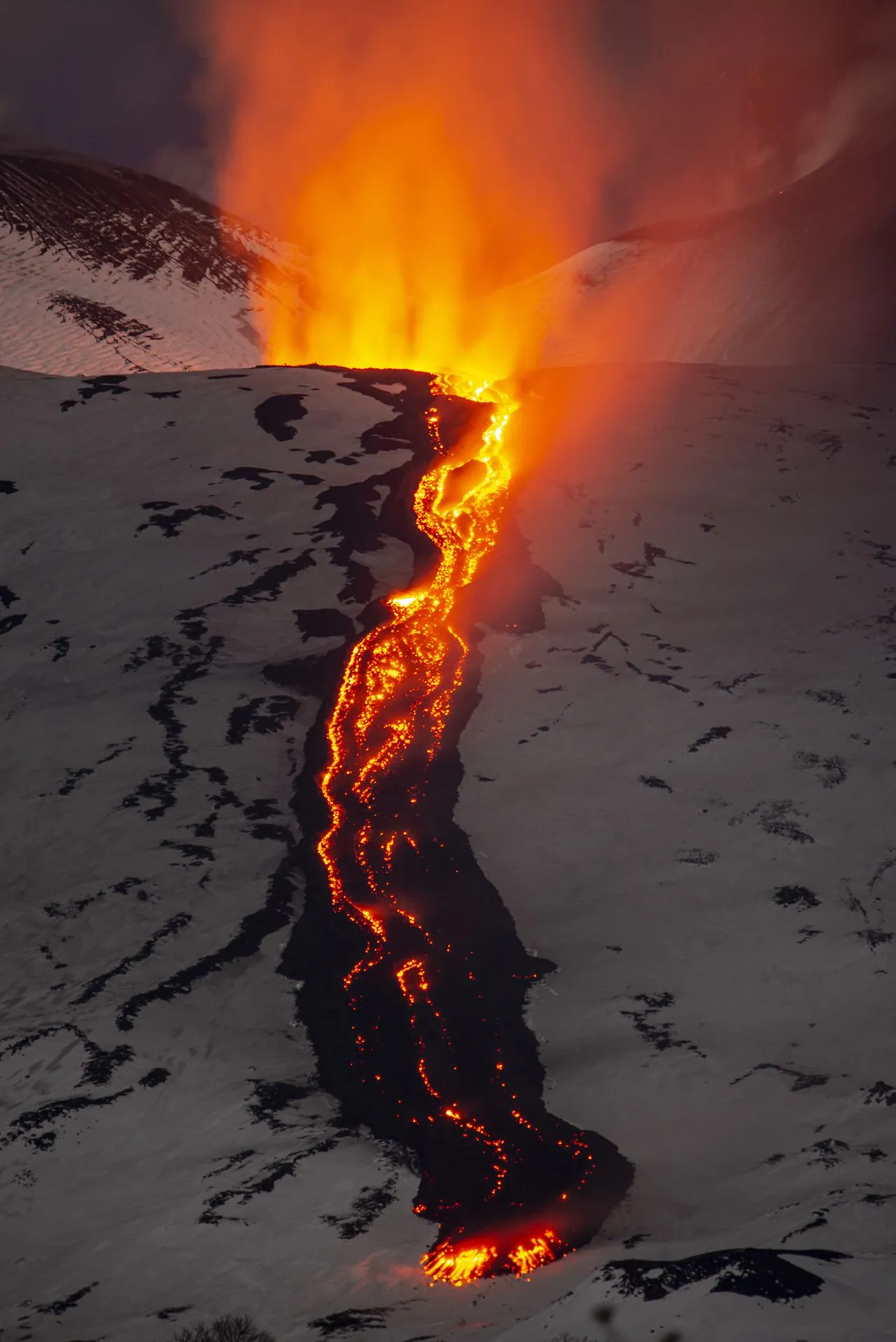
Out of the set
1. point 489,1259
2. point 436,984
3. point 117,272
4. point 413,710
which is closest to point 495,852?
point 436,984

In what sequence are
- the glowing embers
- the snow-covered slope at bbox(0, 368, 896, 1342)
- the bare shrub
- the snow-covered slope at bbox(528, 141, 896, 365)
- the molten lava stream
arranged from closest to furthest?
the bare shrub
the glowing embers
the snow-covered slope at bbox(0, 368, 896, 1342)
the molten lava stream
the snow-covered slope at bbox(528, 141, 896, 365)

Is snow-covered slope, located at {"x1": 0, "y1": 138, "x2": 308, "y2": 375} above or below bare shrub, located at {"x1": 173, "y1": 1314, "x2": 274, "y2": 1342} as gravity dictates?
above

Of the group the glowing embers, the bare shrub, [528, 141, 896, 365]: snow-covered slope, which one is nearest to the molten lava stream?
the glowing embers

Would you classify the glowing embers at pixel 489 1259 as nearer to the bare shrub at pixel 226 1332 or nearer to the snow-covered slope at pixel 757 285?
the bare shrub at pixel 226 1332

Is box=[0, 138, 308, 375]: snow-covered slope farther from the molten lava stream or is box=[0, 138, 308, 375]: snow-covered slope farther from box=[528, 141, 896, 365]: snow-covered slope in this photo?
the molten lava stream

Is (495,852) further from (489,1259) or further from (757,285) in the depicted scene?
(757,285)

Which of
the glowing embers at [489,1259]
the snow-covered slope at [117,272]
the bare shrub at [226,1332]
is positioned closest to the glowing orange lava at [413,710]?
the glowing embers at [489,1259]

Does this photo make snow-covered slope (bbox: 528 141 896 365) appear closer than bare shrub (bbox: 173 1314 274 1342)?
No

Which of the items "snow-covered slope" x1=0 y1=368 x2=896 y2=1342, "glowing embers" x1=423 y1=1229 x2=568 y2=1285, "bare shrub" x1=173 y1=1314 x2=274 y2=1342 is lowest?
"glowing embers" x1=423 y1=1229 x2=568 y2=1285
